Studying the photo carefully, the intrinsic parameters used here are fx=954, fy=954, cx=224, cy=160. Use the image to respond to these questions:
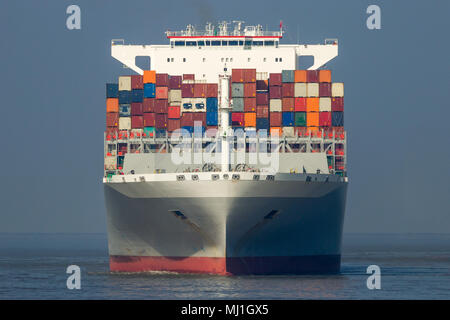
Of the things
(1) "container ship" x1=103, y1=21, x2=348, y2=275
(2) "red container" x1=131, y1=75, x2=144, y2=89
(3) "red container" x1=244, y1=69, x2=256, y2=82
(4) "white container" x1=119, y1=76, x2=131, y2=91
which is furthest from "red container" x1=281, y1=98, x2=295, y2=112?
(4) "white container" x1=119, y1=76, x2=131, y2=91

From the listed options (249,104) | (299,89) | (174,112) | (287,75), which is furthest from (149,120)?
(299,89)

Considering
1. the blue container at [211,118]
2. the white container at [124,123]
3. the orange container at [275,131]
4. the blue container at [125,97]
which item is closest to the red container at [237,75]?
the blue container at [211,118]

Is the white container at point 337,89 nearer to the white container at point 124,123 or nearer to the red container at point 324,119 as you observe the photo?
the red container at point 324,119

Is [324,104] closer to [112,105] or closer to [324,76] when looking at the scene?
[324,76]

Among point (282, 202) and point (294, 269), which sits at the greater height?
point (282, 202)

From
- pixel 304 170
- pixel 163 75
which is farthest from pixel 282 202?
pixel 163 75
